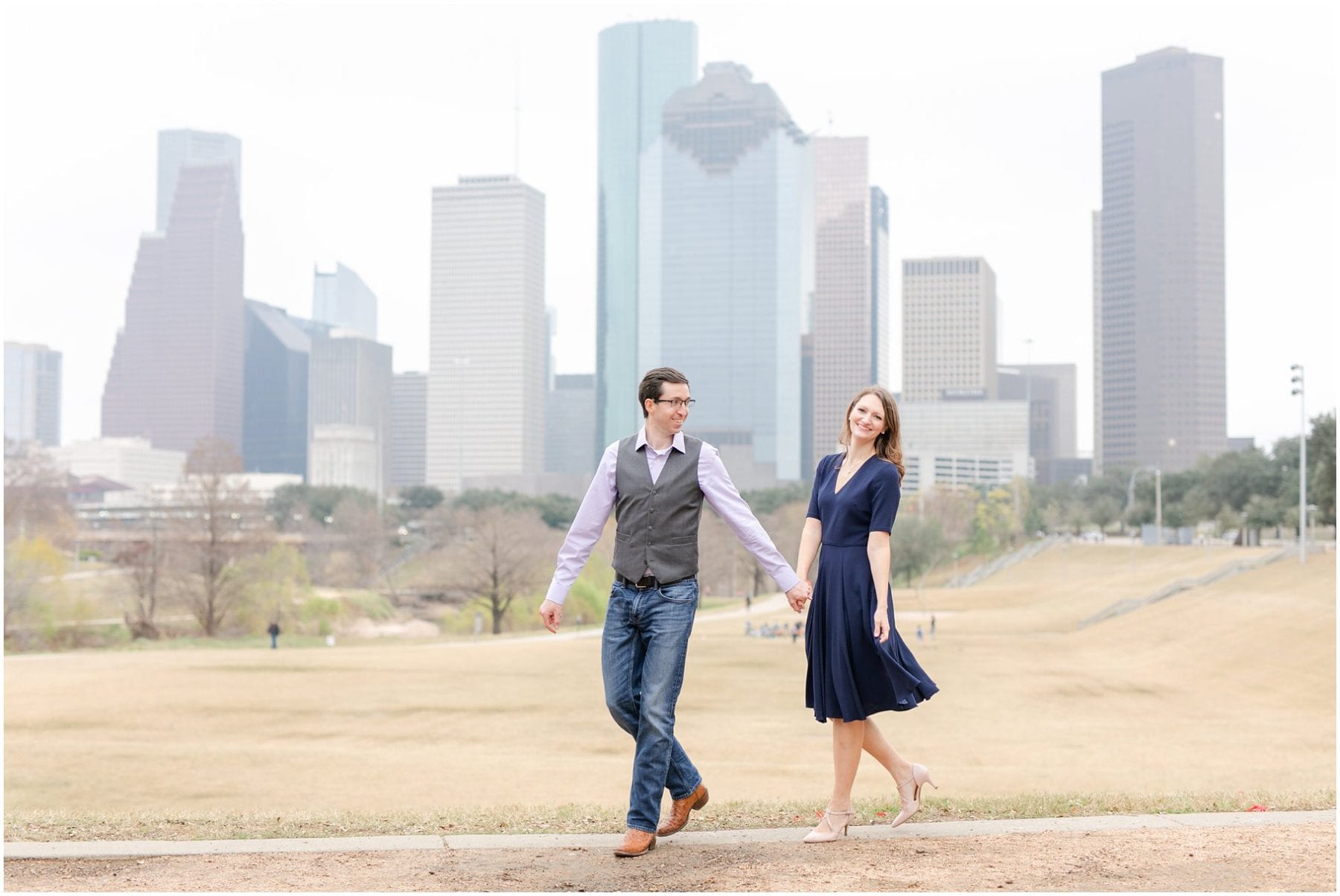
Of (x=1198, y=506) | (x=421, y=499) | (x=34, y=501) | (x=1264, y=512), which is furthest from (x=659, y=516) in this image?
(x=421, y=499)

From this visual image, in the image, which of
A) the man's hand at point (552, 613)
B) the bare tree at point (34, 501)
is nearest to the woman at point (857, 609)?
the man's hand at point (552, 613)

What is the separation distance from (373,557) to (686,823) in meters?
88.4

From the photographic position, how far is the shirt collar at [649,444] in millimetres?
6070

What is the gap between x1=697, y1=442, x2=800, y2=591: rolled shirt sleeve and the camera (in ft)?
19.4

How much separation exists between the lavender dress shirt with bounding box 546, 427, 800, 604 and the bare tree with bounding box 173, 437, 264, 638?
52147 mm

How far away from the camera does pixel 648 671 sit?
5.91 meters

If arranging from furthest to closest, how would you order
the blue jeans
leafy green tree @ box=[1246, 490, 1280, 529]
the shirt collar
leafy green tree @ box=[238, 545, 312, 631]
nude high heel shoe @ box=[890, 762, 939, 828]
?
leafy green tree @ box=[1246, 490, 1280, 529]
leafy green tree @ box=[238, 545, 312, 631]
nude high heel shoe @ box=[890, 762, 939, 828]
the shirt collar
the blue jeans

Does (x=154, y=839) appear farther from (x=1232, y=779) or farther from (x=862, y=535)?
(x=1232, y=779)

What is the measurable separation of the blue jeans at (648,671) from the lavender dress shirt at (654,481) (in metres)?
0.27

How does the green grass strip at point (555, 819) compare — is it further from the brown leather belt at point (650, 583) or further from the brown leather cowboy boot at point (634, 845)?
the brown leather belt at point (650, 583)

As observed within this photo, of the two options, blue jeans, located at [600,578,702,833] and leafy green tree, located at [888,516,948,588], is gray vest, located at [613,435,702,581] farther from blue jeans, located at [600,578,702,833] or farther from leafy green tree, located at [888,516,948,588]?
leafy green tree, located at [888,516,948,588]

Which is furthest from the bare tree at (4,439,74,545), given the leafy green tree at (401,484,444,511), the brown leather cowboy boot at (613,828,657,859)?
the brown leather cowboy boot at (613,828,657,859)

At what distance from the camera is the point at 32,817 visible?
26.1 ft

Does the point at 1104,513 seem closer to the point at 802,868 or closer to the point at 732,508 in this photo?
the point at 732,508
